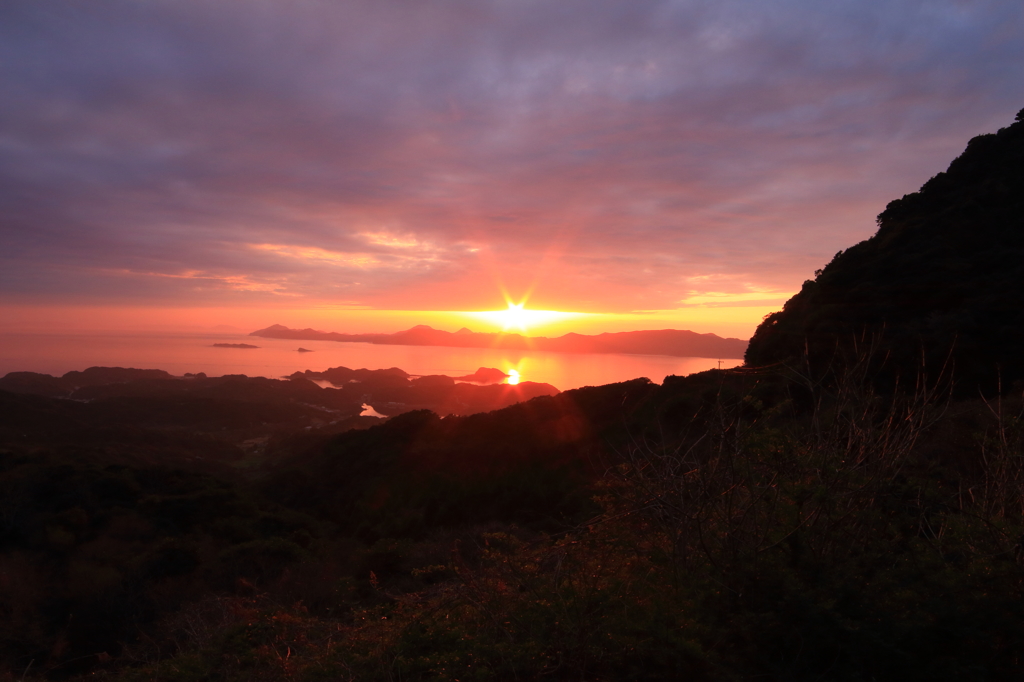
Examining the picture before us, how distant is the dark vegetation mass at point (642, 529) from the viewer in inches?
140

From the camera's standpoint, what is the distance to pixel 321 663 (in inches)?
175

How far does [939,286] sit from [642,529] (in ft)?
55.5

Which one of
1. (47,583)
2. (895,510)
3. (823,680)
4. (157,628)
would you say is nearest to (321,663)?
A: (823,680)

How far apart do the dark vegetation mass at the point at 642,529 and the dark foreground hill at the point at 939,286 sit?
9 centimetres

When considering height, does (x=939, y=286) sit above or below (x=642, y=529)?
above

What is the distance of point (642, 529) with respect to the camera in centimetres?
484

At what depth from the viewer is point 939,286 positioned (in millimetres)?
16562

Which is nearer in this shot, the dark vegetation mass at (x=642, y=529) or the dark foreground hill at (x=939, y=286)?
the dark vegetation mass at (x=642, y=529)

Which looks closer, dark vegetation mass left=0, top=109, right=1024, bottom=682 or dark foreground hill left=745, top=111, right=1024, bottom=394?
dark vegetation mass left=0, top=109, right=1024, bottom=682

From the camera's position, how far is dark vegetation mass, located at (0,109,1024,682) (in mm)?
3553

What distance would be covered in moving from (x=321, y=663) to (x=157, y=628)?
6.01m

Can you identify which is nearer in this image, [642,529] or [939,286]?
[642,529]

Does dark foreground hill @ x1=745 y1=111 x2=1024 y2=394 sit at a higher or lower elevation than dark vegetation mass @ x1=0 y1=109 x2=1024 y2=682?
higher

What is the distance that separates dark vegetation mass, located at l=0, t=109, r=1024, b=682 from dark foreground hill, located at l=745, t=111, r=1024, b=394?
0.09 metres
